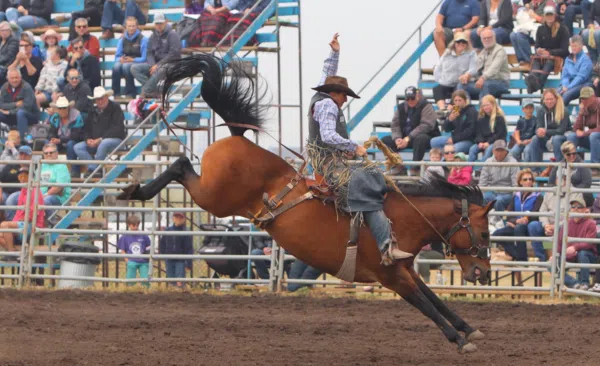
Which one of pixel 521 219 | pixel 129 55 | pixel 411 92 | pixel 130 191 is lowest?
pixel 521 219

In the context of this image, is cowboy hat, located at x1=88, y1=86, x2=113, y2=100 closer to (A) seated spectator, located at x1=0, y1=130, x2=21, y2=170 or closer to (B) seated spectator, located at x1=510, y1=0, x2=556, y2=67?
(A) seated spectator, located at x1=0, y1=130, x2=21, y2=170

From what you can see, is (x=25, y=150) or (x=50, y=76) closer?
(x=25, y=150)

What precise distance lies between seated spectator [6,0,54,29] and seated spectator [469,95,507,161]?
901 centimetres

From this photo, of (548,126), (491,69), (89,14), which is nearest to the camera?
(548,126)

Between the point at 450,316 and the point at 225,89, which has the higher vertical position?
the point at 225,89

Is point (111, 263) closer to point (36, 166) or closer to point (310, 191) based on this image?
point (36, 166)

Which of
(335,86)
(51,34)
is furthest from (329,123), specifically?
(51,34)

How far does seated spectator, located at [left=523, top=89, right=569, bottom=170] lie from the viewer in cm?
1381

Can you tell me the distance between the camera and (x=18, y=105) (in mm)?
17031

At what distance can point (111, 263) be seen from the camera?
16.3 m

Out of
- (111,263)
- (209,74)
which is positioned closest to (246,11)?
(111,263)

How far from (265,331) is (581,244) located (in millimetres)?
4303

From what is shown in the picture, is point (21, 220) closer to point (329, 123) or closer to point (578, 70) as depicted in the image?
point (329, 123)

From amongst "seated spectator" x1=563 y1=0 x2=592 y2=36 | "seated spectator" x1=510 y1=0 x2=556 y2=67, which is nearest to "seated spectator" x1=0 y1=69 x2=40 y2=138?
"seated spectator" x1=510 y1=0 x2=556 y2=67
